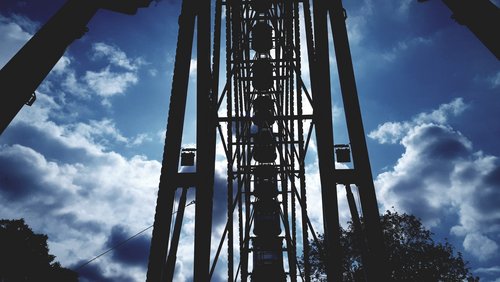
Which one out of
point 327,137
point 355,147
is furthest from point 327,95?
point 355,147

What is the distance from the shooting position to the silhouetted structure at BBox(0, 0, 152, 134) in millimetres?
2404

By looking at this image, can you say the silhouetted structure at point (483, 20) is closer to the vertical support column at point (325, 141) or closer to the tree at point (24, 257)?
the vertical support column at point (325, 141)

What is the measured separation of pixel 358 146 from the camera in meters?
4.13

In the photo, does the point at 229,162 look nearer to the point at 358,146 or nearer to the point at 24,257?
the point at 358,146

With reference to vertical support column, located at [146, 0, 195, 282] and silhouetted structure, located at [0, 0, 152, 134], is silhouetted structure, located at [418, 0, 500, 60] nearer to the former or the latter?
vertical support column, located at [146, 0, 195, 282]

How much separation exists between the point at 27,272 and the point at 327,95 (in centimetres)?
2487

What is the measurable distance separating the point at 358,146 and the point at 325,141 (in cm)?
99

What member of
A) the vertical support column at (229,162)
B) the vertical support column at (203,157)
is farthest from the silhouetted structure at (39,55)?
the vertical support column at (229,162)

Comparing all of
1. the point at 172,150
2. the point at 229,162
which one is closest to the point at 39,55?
the point at 172,150

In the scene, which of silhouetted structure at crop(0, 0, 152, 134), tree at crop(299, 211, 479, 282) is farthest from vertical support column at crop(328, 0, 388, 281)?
tree at crop(299, 211, 479, 282)

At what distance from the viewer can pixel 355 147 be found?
416 centimetres

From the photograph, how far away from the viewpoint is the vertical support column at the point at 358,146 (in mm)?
3676

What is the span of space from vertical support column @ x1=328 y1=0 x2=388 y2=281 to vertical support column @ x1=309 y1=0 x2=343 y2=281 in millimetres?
512

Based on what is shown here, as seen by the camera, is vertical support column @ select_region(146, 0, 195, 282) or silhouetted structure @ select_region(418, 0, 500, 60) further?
vertical support column @ select_region(146, 0, 195, 282)
